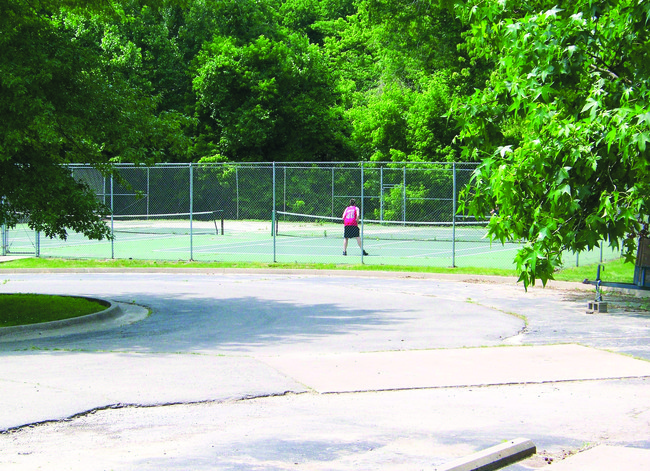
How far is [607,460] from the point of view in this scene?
6012 millimetres

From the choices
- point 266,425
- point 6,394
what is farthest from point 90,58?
point 266,425

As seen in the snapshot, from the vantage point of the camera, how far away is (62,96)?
516 inches

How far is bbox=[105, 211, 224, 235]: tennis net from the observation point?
3812cm

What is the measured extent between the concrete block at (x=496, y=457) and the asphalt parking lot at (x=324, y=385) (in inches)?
3.9

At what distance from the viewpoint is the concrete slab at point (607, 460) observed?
19.1 ft

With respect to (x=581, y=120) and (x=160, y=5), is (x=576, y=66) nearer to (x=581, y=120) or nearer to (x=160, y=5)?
(x=581, y=120)

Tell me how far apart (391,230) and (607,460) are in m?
33.2

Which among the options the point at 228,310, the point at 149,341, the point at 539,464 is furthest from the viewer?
the point at 228,310

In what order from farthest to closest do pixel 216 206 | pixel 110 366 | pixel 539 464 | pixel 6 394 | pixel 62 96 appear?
pixel 216 206, pixel 62 96, pixel 110 366, pixel 6 394, pixel 539 464

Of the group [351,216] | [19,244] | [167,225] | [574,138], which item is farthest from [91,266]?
[574,138]

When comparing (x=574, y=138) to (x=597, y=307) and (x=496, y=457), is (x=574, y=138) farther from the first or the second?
(x=597, y=307)

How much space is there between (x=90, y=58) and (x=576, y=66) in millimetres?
10166

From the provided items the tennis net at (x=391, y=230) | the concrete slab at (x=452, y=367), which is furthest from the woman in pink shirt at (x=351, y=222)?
the concrete slab at (x=452, y=367)

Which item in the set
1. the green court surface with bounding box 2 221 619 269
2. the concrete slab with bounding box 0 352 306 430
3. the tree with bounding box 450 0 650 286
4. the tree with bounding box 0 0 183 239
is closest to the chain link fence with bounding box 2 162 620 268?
the green court surface with bounding box 2 221 619 269
